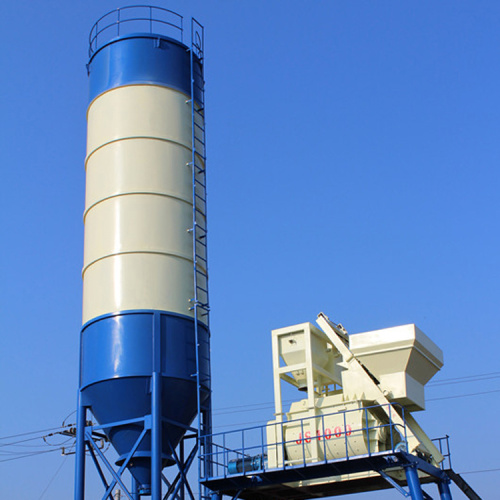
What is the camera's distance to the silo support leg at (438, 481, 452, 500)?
22438 mm

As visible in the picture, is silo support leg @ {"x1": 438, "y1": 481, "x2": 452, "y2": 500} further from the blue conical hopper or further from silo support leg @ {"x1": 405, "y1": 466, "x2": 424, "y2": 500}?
the blue conical hopper

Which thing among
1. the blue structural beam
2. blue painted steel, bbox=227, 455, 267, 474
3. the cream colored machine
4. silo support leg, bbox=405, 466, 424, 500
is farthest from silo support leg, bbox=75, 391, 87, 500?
silo support leg, bbox=405, 466, 424, 500

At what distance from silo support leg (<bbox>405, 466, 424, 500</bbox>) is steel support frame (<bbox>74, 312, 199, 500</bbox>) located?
6.10 m

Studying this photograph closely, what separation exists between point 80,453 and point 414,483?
9052 mm

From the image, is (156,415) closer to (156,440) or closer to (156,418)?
(156,418)

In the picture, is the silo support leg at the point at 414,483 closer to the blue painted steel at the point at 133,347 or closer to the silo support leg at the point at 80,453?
the blue painted steel at the point at 133,347

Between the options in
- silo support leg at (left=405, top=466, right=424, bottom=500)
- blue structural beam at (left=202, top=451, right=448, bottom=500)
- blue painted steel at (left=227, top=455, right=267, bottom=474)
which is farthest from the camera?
blue painted steel at (left=227, top=455, right=267, bottom=474)

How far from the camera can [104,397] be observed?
22562 mm

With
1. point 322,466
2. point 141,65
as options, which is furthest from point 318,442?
point 141,65

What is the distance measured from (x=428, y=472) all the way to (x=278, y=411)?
4.17 m

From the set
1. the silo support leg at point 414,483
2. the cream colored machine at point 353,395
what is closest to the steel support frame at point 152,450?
the cream colored machine at point 353,395

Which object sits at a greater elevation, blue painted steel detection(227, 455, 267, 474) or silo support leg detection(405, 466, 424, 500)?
blue painted steel detection(227, 455, 267, 474)

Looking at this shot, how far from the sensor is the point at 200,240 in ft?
82.3

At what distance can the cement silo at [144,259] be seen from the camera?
22406 mm
